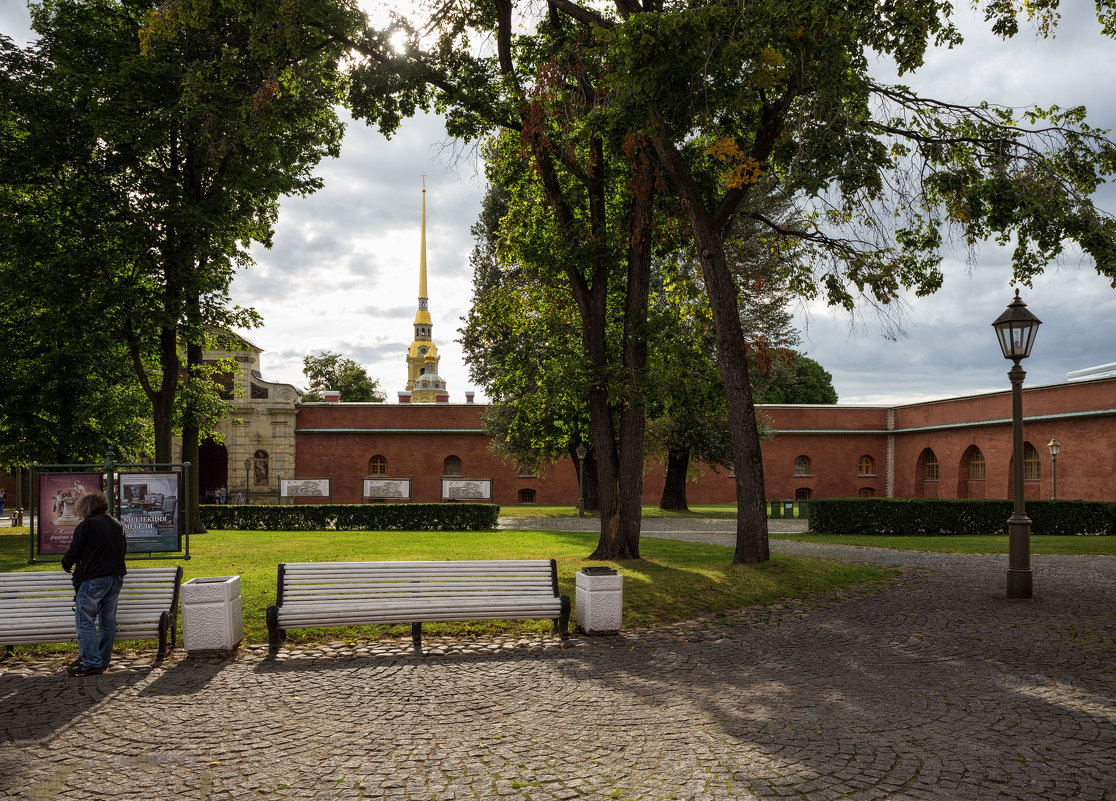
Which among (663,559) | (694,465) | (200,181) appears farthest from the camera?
(694,465)

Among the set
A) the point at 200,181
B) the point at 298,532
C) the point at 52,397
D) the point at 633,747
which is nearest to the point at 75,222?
the point at 200,181

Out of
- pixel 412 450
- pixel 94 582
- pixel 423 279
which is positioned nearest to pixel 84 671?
pixel 94 582

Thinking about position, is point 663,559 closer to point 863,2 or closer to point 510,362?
point 510,362

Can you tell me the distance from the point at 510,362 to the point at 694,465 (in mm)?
21802

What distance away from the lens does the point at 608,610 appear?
8.12 metres

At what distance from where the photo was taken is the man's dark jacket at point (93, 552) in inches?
272

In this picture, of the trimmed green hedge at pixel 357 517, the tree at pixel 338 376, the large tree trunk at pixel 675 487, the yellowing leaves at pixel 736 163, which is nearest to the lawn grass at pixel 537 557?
the trimmed green hedge at pixel 357 517

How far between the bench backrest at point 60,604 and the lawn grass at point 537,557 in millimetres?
1045

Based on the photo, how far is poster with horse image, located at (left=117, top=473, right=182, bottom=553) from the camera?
1118cm

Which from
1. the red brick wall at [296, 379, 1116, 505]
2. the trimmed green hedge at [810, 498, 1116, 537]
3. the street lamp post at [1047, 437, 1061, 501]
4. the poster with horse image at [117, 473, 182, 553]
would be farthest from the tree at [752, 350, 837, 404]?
the poster with horse image at [117, 473, 182, 553]

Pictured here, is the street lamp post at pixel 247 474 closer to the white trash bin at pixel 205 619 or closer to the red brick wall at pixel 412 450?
the red brick wall at pixel 412 450

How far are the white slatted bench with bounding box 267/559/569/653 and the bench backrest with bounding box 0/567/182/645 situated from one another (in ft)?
3.66

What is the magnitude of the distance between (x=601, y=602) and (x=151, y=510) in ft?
24.1

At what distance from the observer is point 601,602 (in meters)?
8.09
